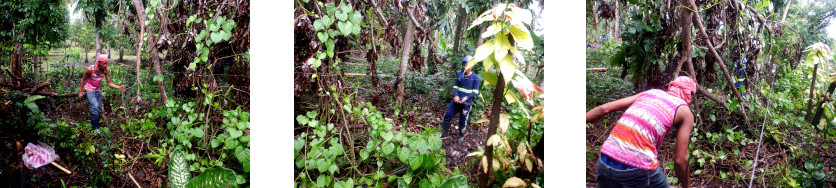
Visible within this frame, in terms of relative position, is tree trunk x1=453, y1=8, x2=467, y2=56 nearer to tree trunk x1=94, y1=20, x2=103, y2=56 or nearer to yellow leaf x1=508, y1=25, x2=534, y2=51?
yellow leaf x1=508, y1=25, x2=534, y2=51

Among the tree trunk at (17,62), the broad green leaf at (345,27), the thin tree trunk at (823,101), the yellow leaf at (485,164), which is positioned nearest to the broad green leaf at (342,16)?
the broad green leaf at (345,27)

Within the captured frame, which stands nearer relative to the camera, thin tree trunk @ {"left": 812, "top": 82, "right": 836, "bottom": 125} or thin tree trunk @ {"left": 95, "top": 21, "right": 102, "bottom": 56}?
thin tree trunk @ {"left": 812, "top": 82, "right": 836, "bottom": 125}

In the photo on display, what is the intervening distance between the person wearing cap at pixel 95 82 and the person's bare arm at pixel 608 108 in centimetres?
272

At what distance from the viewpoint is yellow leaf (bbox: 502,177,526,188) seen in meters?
2.01

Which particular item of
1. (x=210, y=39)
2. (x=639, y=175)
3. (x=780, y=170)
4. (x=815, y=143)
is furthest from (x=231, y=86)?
(x=815, y=143)

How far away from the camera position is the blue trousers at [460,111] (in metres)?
2.28

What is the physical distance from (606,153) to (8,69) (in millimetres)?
3543

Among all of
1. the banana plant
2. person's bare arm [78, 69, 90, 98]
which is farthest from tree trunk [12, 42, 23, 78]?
the banana plant

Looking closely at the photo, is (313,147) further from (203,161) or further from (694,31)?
(694,31)

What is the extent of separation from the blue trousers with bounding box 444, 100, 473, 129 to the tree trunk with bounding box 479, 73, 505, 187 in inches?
11.6

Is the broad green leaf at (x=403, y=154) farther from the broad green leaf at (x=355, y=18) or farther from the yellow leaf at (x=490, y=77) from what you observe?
the broad green leaf at (x=355, y=18)

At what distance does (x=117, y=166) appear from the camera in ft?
8.33

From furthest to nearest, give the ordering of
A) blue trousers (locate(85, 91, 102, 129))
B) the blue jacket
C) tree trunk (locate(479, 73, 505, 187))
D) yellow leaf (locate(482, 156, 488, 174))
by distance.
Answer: blue trousers (locate(85, 91, 102, 129)) < the blue jacket < yellow leaf (locate(482, 156, 488, 174)) < tree trunk (locate(479, 73, 505, 187))

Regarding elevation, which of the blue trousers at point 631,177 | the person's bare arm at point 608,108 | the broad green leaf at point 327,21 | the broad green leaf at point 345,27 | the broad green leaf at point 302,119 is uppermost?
the broad green leaf at point 327,21
